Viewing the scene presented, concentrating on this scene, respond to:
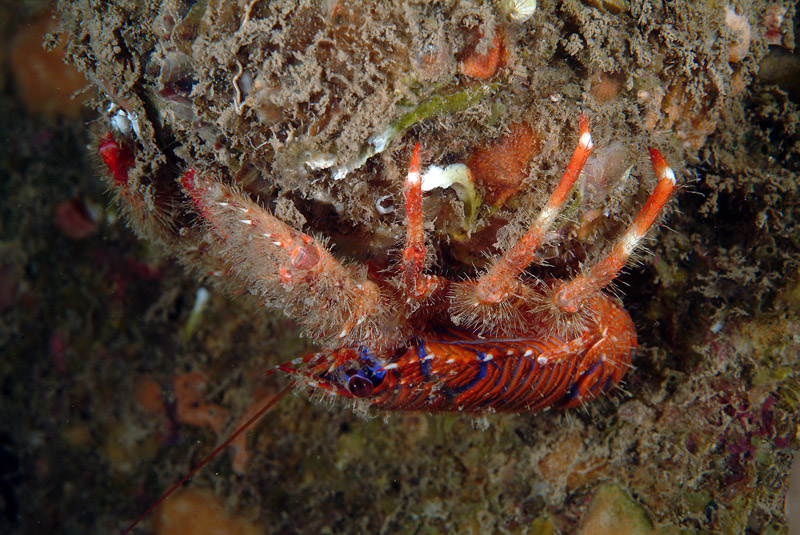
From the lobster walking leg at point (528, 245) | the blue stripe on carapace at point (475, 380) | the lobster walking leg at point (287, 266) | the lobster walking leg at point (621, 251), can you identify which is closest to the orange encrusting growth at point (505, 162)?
the lobster walking leg at point (528, 245)

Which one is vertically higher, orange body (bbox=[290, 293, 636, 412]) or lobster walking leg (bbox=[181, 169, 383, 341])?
lobster walking leg (bbox=[181, 169, 383, 341])

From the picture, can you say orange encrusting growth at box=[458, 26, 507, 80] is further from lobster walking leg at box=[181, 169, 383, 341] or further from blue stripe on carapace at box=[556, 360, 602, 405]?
blue stripe on carapace at box=[556, 360, 602, 405]

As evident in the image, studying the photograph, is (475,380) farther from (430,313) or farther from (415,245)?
(415,245)

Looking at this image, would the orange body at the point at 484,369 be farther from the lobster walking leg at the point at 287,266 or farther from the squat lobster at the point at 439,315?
the lobster walking leg at the point at 287,266

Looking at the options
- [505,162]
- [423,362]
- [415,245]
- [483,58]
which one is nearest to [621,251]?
[505,162]

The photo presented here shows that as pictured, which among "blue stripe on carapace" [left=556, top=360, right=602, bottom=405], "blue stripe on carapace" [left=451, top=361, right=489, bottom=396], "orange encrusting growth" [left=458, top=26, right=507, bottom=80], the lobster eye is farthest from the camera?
"blue stripe on carapace" [left=556, top=360, right=602, bottom=405]

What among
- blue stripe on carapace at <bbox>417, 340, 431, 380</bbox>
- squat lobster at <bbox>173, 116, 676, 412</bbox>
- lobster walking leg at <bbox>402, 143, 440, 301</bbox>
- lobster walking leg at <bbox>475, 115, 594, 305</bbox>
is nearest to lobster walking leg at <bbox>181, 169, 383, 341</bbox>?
squat lobster at <bbox>173, 116, 676, 412</bbox>
